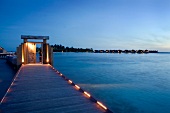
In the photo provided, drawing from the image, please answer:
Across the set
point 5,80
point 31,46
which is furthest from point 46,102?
point 31,46

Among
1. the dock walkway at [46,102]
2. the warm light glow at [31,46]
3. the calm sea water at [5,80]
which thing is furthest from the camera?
the warm light glow at [31,46]

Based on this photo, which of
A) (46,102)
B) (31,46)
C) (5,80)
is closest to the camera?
(46,102)

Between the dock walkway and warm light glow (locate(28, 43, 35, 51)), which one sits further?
warm light glow (locate(28, 43, 35, 51))

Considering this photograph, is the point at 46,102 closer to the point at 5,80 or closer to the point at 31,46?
the point at 5,80

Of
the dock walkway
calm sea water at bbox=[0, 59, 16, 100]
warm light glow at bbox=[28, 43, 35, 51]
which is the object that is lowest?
calm sea water at bbox=[0, 59, 16, 100]

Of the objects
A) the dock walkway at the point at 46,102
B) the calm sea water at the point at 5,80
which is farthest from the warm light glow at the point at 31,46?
the dock walkway at the point at 46,102

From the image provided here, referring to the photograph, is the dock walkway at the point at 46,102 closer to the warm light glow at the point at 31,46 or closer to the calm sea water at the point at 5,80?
the calm sea water at the point at 5,80

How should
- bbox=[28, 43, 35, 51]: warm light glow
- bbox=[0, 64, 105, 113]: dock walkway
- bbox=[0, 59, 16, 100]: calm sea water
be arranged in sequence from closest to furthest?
bbox=[0, 64, 105, 113]: dock walkway, bbox=[0, 59, 16, 100]: calm sea water, bbox=[28, 43, 35, 51]: warm light glow

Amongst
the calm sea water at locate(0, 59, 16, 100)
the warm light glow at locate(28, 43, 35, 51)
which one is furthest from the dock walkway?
the warm light glow at locate(28, 43, 35, 51)

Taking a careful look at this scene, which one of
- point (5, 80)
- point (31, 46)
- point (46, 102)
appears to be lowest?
point (5, 80)

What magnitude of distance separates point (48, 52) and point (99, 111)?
577 inches

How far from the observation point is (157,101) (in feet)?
41.1

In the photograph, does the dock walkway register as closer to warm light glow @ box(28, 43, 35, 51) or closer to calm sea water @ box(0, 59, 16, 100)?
calm sea water @ box(0, 59, 16, 100)

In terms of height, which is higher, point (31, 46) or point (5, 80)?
point (31, 46)
